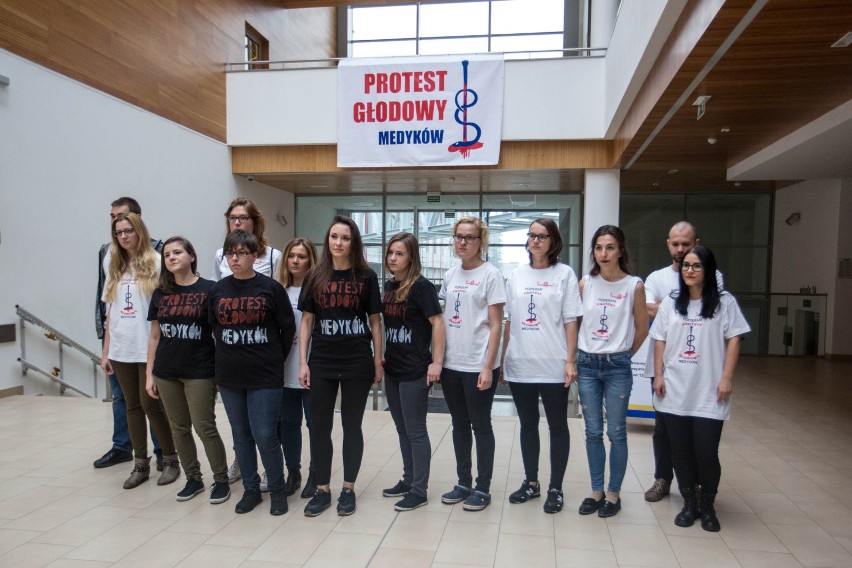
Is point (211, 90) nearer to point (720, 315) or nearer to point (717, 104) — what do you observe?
point (717, 104)

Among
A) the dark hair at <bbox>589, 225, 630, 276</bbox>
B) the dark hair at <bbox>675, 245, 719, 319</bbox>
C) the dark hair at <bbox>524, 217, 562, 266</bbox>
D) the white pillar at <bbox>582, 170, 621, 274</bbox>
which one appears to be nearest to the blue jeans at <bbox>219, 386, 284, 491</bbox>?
the dark hair at <bbox>524, 217, 562, 266</bbox>

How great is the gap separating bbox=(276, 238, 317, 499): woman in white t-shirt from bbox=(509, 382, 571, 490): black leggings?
126cm

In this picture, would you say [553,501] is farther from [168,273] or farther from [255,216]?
[168,273]

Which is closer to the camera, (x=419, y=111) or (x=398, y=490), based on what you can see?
(x=398, y=490)

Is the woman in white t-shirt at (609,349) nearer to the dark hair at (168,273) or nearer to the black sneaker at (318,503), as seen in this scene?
the black sneaker at (318,503)

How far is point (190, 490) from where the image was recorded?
3.56m

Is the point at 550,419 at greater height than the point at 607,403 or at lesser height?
lesser

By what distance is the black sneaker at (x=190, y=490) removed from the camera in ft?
11.6

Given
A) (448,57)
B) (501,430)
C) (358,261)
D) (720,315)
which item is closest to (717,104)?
(720,315)

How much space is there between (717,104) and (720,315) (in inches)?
129

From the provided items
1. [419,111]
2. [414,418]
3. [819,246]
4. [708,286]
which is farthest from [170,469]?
[819,246]

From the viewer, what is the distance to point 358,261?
3322mm

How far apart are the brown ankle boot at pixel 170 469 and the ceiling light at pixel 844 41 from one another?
5.09m

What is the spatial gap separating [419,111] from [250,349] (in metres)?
7.07
